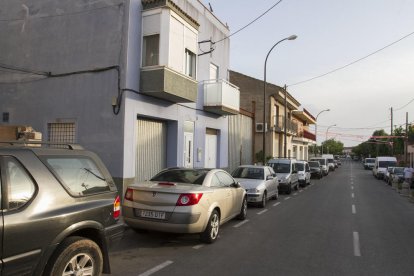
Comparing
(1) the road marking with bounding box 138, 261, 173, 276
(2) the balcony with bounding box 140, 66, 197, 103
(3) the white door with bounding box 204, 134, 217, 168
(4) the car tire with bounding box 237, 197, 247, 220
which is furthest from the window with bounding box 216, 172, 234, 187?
(3) the white door with bounding box 204, 134, 217, 168

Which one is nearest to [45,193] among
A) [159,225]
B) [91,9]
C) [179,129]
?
[159,225]

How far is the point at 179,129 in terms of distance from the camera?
15070 mm

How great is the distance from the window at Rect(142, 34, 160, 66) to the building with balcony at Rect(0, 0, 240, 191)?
34 mm

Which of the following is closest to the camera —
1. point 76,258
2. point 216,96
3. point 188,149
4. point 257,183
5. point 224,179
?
point 76,258

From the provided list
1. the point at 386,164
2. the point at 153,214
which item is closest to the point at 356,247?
the point at 153,214

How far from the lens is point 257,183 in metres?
13.0

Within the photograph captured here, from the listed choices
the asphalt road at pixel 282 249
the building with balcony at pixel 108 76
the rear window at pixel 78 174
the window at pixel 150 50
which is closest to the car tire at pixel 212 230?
the asphalt road at pixel 282 249

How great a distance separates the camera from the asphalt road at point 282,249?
583 cm

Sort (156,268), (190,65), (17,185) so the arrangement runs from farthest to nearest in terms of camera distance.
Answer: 1. (190,65)
2. (156,268)
3. (17,185)

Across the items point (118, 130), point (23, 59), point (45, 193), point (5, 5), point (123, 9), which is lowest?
point (45, 193)

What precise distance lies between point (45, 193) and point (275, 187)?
12.0 m

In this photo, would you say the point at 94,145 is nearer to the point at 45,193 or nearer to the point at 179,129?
the point at 179,129

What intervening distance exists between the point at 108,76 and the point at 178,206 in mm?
6802

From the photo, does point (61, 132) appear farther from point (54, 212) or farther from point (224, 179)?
point (54, 212)
